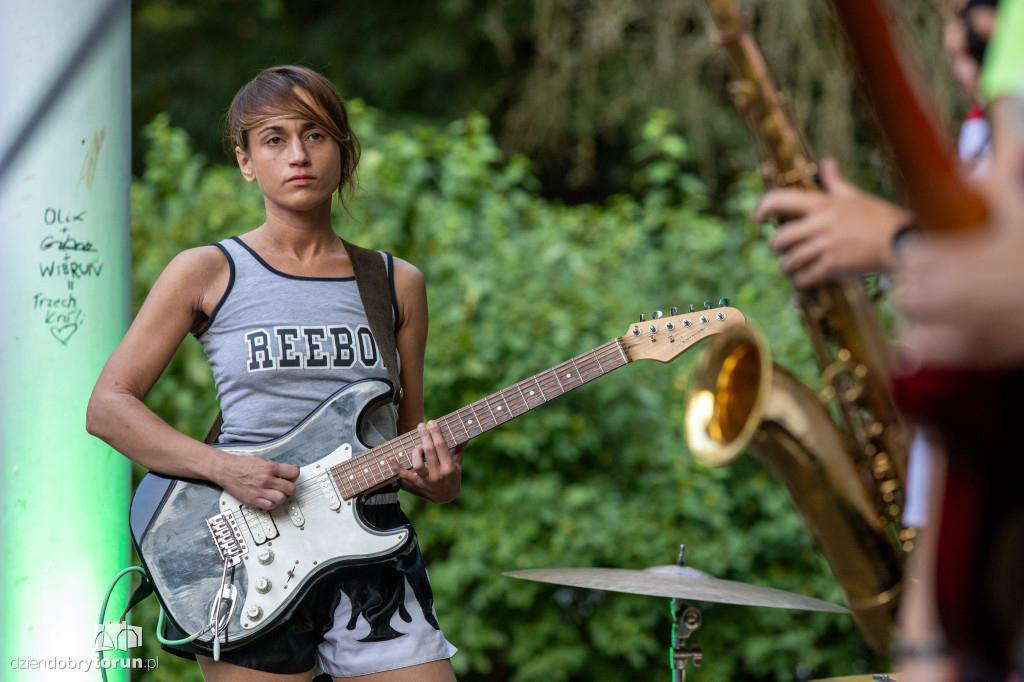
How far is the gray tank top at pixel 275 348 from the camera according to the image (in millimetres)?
2377

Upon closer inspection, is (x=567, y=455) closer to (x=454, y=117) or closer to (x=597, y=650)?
(x=597, y=650)

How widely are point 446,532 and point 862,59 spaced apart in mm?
3444

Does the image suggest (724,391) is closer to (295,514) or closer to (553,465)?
(295,514)

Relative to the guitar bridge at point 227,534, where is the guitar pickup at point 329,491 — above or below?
above

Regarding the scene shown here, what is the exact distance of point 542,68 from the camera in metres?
6.51

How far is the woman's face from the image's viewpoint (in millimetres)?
2434

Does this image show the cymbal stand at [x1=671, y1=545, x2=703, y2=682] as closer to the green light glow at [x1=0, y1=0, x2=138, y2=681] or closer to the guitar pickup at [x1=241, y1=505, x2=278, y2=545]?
the guitar pickup at [x1=241, y1=505, x2=278, y2=545]

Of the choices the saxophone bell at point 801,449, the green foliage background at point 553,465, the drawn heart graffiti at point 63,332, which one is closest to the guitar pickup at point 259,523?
the drawn heart graffiti at point 63,332

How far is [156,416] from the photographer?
7.76 feet

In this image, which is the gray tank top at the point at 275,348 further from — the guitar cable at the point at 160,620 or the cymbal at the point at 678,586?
the cymbal at the point at 678,586

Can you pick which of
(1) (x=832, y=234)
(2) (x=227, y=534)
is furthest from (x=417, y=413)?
(1) (x=832, y=234)

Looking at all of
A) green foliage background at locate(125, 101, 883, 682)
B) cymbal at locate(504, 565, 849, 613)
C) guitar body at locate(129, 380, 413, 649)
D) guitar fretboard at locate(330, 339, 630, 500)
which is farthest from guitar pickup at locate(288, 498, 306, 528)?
green foliage background at locate(125, 101, 883, 682)

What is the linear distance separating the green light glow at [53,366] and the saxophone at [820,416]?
171 cm

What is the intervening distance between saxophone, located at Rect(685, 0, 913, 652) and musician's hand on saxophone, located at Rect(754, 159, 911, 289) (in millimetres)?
297
